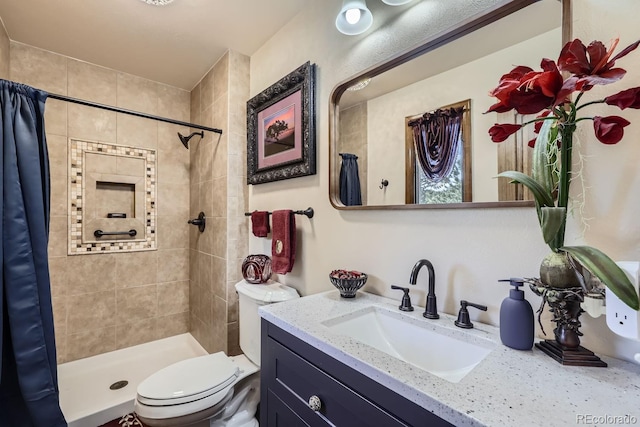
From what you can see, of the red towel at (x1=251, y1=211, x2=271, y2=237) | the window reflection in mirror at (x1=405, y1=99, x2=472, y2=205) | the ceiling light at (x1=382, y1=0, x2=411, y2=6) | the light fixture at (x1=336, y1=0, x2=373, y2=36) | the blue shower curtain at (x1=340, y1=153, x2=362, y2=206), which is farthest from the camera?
the red towel at (x1=251, y1=211, x2=271, y2=237)

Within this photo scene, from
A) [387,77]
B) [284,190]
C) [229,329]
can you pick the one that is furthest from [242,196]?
[387,77]

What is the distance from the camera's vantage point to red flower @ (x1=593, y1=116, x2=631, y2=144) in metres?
0.60

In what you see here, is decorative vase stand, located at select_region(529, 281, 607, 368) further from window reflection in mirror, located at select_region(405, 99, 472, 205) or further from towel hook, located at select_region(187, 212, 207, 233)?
towel hook, located at select_region(187, 212, 207, 233)

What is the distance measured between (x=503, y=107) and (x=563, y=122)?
5.6 inches

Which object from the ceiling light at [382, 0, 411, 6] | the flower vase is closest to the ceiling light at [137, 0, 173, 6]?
the ceiling light at [382, 0, 411, 6]

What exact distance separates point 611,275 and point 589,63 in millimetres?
435

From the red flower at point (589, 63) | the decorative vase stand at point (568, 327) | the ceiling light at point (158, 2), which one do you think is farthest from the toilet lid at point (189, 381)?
the ceiling light at point (158, 2)

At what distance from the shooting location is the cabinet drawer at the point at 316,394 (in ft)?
2.11

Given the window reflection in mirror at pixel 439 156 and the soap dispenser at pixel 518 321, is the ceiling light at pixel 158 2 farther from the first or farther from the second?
the soap dispenser at pixel 518 321

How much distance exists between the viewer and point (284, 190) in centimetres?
173

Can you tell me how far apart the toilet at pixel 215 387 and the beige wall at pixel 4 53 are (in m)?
2.02

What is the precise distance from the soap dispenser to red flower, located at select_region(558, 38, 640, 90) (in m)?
0.47

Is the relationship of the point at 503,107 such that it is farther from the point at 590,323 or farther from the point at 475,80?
the point at 590,323

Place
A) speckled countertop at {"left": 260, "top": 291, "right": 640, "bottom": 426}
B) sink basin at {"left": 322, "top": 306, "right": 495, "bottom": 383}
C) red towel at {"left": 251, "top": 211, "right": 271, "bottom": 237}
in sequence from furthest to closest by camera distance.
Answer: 1. red towel at {"left": 251, "top": 211, "right": 271, "bottom": 237}
2. sink basin at {"left": 322, "top": 306, "right": 495, "bottom": 383}
3. speckled countertop at {"left": 260, "top": 291, "right": 640, "bottom": 426}
